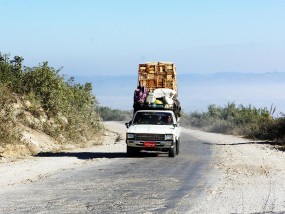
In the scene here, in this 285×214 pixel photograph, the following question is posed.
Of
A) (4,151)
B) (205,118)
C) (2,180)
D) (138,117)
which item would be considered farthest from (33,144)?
(205,118)

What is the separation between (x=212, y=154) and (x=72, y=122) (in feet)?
33.1

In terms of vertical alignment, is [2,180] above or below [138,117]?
below

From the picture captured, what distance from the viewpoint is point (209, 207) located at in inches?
438

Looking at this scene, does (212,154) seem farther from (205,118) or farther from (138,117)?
(205,118)

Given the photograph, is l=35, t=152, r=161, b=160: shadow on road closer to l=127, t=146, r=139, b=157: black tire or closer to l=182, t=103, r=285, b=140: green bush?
l=127, t=146, r=139, b=157: black tire

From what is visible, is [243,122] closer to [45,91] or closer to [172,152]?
[45,91]

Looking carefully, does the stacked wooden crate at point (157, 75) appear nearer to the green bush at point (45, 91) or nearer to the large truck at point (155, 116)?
the large truck at point (155, 116)

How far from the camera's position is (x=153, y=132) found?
22219 mm

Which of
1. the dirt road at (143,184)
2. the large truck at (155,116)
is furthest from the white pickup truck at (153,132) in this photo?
the dirt road at (143,184)

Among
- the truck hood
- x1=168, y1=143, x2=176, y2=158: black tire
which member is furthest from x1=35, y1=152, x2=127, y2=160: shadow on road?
x1=168, y1=143, x2=176, y2=158: black tire

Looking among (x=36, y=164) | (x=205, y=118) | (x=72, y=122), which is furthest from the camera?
(x=205, y=118)

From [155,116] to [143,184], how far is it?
362 inches

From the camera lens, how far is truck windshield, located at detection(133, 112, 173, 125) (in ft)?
76.4

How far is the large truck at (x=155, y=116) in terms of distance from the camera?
2220 cm
